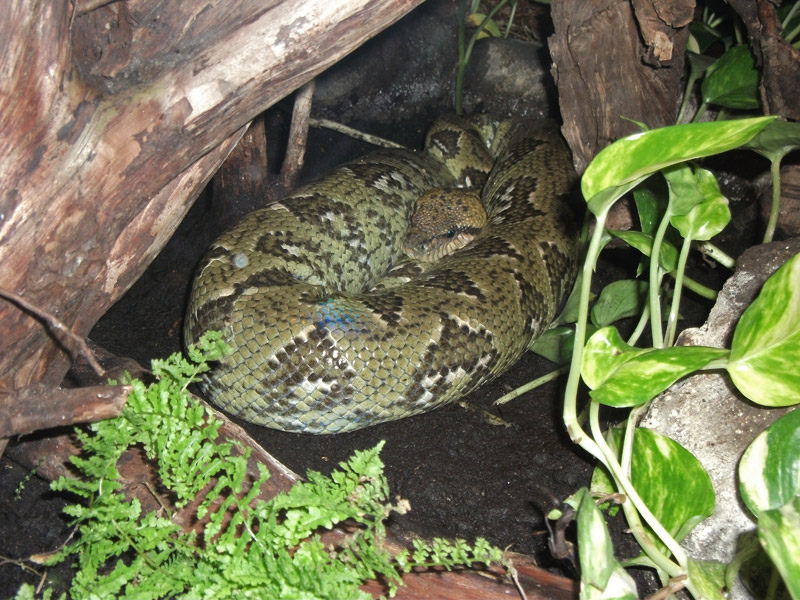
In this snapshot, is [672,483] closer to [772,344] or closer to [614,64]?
[772,344]

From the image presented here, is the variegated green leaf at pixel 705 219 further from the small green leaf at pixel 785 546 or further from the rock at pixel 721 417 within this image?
the small green leaf at pixel 785 546

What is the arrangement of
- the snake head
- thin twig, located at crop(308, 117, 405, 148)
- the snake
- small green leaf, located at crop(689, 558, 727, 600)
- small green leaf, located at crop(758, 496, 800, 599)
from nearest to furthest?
small green leaf, located at crop(758, 496, 800, 599) → small green leaf, located at crop(689, 558, 727, 600) → the snake → the snake head → thin twig, located at crop(308, 117, 405, 148)

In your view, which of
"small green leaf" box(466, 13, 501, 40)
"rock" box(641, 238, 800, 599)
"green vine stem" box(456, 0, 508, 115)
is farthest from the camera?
"small green leaf" box(466, 13, 501, 40)

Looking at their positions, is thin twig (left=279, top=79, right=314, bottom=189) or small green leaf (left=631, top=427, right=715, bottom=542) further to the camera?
thin twig (left=279, top=79, right=314, bottom=189)

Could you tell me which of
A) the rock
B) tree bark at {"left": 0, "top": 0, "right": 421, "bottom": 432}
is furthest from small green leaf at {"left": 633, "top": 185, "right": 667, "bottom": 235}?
tree bark at {"left": 0, "top": 0, "right": 421, "bottom": 432}

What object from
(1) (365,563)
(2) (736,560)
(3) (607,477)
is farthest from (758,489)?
(1) (365,563)

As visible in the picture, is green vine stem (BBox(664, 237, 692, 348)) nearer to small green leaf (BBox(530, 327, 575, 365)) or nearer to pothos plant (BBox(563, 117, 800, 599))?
pothos plant (BBox(563, 117, 800, 599))

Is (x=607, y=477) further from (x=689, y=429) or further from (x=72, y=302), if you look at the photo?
(x=72, y=302)
